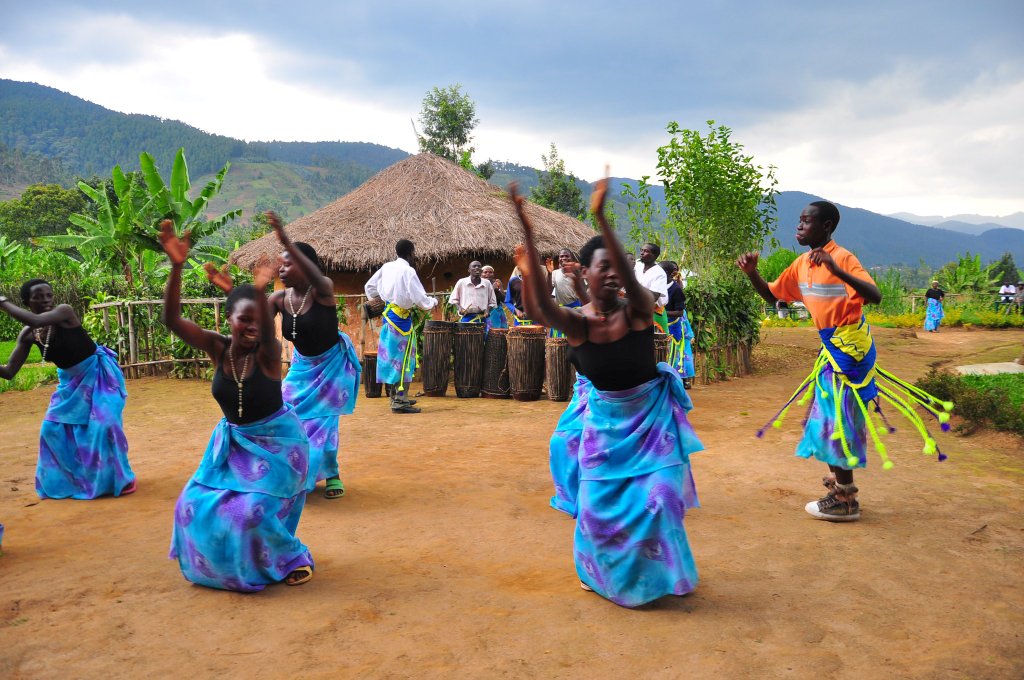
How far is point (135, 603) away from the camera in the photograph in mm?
3490

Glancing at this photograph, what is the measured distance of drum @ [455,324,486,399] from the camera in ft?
33.2

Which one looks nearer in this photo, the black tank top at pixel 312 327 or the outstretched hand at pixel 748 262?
the outstretched hand at pixel 748 262

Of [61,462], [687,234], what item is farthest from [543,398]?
[61,462]

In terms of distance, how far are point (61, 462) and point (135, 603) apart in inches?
99.7

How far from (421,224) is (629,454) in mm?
12485

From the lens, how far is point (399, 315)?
8680 mm

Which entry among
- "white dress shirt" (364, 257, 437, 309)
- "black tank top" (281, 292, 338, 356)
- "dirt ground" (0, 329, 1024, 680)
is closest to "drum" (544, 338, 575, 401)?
"white dress shirt" (364, 257, 437, 309)

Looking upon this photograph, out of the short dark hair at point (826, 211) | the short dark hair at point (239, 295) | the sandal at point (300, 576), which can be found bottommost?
the sandal at point (300, 576)

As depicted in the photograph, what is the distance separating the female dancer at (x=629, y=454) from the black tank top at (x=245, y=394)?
1465 millimetres

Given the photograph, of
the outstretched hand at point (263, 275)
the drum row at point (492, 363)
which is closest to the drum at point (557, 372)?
the drum row at point (492, 363)

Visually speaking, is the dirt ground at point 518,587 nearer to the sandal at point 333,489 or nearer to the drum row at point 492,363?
the sandal at point 333,489

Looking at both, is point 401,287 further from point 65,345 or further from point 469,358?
point 65,345

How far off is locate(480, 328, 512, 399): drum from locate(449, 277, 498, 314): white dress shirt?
38 centimetres

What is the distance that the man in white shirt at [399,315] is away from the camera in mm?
8391
